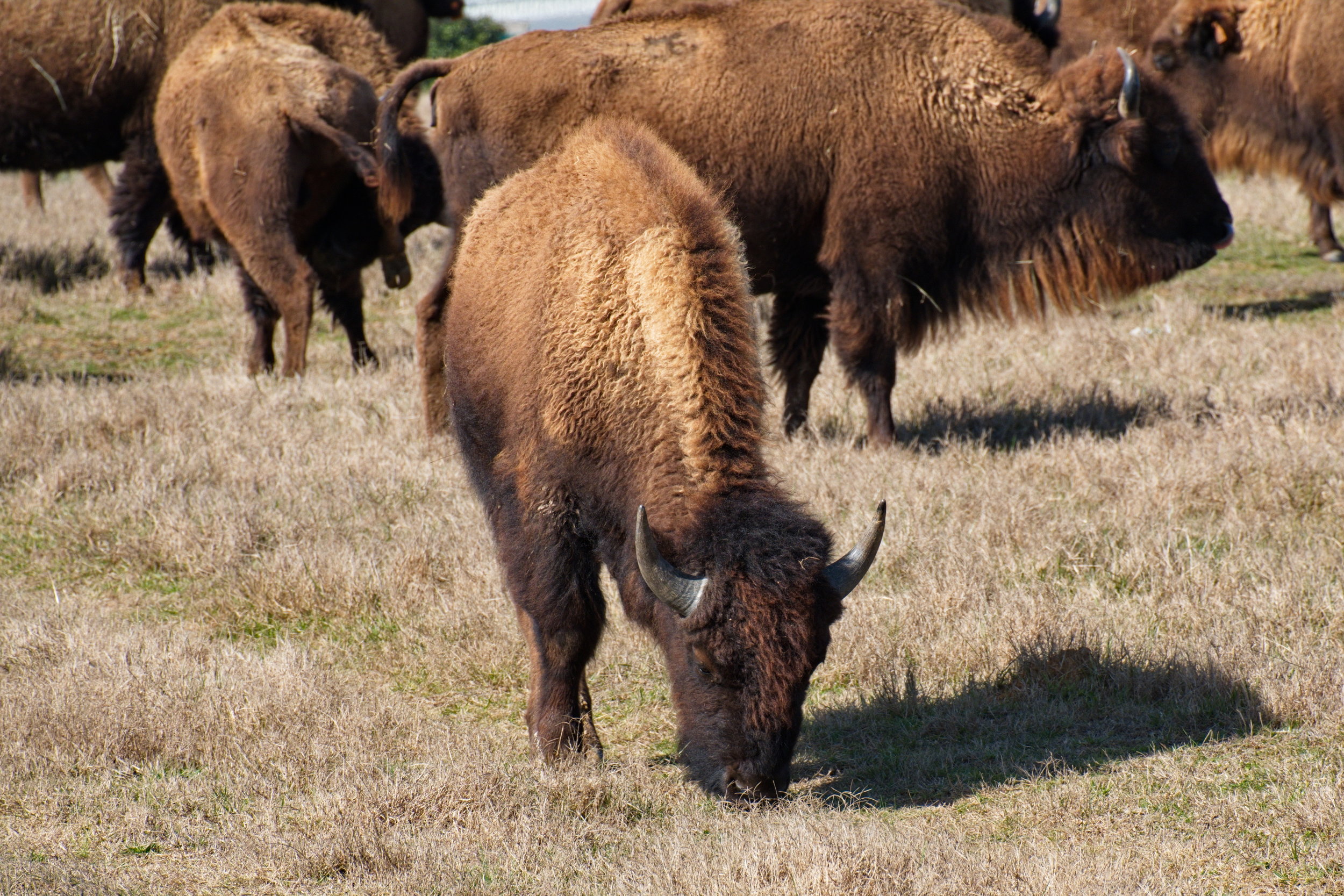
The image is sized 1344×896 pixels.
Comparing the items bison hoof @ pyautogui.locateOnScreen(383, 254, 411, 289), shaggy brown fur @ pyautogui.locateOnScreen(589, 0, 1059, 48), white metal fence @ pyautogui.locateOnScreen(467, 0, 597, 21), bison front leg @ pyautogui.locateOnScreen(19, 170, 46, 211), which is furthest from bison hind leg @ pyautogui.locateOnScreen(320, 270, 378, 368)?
white metal fence @ pyautogui.locateOnScreen(467, 0, 597, 21)

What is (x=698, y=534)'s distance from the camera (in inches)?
146

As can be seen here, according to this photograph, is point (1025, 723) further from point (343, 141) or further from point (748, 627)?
point (343, 141)

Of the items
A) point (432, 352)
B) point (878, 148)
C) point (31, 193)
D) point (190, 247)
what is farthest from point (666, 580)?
point (31, 193)

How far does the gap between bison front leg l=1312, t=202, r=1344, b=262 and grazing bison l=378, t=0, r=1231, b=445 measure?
4.85 metres

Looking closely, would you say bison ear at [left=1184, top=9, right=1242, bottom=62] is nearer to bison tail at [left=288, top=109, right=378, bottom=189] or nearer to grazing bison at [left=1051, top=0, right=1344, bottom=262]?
grazing bison at [left=1051, top=0, right=1344, bottom=262]

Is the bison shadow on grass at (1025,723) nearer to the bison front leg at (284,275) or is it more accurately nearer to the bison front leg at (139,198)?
the bison front leg at (284,275)

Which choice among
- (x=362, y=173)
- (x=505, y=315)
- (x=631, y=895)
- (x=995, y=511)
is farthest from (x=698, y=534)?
(x=362, y=173)

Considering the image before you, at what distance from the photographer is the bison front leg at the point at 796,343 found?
316 inches

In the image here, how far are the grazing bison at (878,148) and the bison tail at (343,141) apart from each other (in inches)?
39.3

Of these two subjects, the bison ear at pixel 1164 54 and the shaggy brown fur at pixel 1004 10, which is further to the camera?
the bison ear at pixel 1164 54

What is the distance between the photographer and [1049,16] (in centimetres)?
1098

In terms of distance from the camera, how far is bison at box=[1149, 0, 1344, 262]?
10.2 meters

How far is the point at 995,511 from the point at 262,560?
3355mm

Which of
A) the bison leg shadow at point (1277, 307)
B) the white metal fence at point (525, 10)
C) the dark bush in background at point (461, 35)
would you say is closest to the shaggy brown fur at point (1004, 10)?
the bison leg shadow at point (1277, 307)
